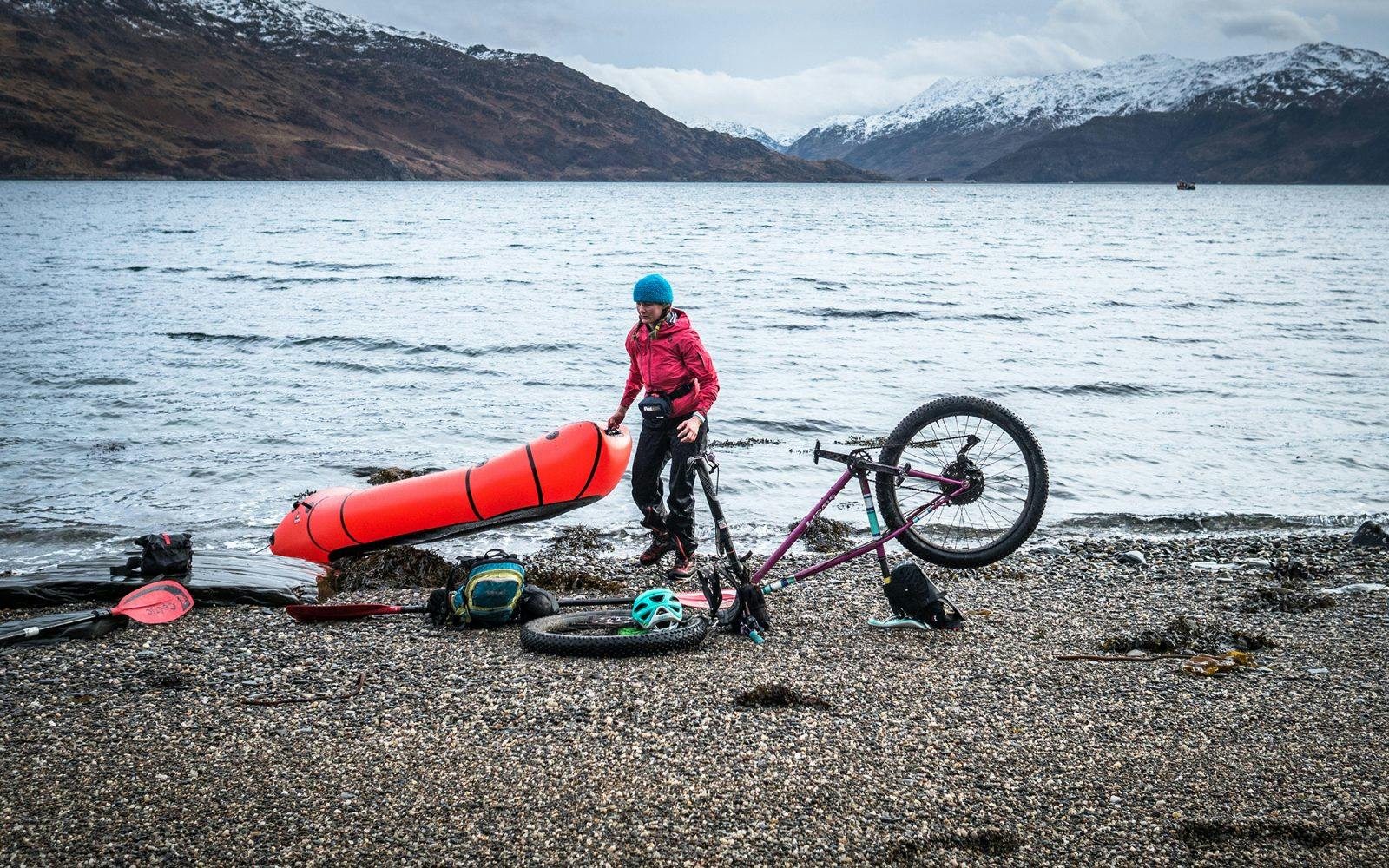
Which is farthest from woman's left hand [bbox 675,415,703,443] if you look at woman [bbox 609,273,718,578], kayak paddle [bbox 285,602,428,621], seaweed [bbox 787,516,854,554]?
seaweed [bbox 787,516,854,554]

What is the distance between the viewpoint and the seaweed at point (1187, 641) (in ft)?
18.4

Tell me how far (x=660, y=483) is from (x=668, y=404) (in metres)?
1.18

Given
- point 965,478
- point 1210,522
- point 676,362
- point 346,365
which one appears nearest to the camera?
point 965,478

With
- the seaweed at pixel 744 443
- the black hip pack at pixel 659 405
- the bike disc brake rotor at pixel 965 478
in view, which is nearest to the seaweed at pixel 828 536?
the black hip pack at pixel 659 405

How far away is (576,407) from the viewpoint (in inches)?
624

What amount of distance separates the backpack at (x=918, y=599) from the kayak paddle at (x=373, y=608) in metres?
1.13

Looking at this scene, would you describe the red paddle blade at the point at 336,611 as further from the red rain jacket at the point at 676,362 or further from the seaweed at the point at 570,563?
the red rain jacket at the point at 676,362

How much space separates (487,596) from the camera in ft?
19.4

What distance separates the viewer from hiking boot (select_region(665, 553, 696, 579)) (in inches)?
301

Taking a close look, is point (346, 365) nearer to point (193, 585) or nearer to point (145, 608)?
point (193, 585)

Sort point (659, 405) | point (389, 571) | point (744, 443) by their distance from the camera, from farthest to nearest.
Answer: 1. point (744, 443)
2. point (389, 571)
3. point (659, 405)

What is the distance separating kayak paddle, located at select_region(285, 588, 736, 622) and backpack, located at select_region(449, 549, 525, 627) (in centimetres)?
35

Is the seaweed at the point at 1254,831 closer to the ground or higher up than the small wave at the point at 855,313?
closer to the ground

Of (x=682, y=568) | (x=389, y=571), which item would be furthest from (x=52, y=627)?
(x=682, y=568)
